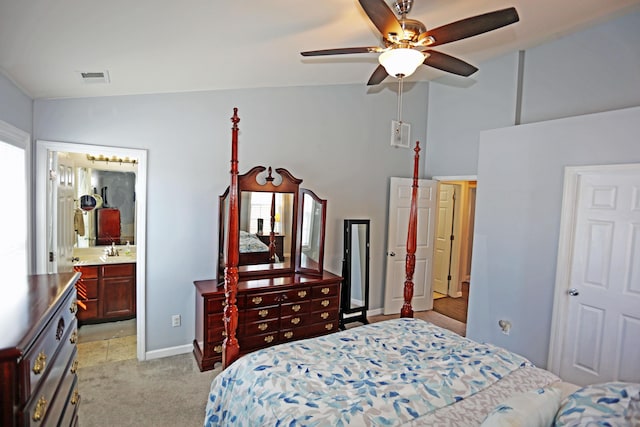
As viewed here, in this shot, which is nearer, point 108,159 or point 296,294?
point 296,294

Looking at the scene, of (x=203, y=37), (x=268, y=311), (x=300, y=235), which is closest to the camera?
(x=203, y=37)

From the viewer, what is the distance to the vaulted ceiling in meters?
1.69

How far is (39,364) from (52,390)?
277 millimetres

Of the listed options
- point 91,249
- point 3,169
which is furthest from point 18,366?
point 91,249

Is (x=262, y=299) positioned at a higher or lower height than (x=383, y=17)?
lower

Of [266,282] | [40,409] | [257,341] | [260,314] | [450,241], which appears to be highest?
[450,241]

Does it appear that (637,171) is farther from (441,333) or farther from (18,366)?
(18,366)

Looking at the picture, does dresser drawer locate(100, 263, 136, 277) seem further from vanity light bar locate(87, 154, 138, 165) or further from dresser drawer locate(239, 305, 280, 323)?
dresser drawer locate(239, 305, 280, 323)

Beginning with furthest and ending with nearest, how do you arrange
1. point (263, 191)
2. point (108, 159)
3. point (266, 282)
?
point (108, 159)
point (263, 191)
point (266, 282)

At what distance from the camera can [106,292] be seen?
4.03m

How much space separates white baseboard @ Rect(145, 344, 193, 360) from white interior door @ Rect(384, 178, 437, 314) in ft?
8.56

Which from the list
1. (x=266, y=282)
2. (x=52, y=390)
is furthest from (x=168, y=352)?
(x=52, y=390)

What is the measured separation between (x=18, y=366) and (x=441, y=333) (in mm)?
2213

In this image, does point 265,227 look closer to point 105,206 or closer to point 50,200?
point 50,200
